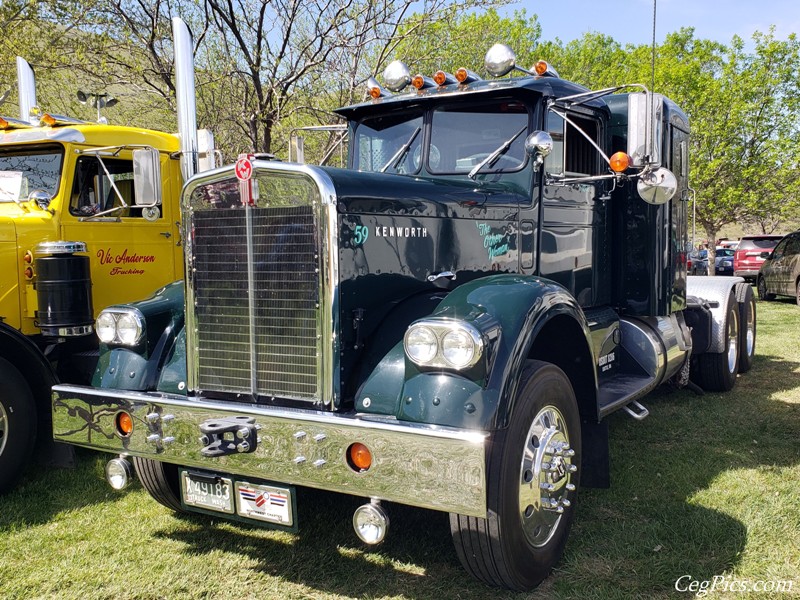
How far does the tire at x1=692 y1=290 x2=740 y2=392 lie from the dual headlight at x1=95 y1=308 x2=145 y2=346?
5308 mm

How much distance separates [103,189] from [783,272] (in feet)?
48.8

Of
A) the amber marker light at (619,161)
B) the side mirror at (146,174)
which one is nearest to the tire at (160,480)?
the side mirror at (146,174)

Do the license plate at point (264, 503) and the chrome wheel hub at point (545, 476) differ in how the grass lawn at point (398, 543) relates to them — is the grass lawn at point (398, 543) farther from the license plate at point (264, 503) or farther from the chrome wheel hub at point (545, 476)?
the license plate at point (264, 503)

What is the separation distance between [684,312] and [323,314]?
4732mm

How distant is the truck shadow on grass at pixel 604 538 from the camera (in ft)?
11.0

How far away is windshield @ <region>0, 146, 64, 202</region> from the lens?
5.45 metres

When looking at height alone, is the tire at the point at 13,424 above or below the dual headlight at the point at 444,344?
below

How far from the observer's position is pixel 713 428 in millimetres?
5734

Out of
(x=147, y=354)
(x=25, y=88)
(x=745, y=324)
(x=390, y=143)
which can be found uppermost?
(x=25, y=88)

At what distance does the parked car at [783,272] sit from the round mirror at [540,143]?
43.2ft

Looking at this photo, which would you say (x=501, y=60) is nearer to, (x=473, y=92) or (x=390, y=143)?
(x=473, y=92)

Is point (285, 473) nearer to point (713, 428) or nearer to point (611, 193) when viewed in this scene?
point (611, 193)

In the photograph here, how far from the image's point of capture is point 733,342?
7.38 meters

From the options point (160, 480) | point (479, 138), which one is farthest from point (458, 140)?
point (160, 480)
